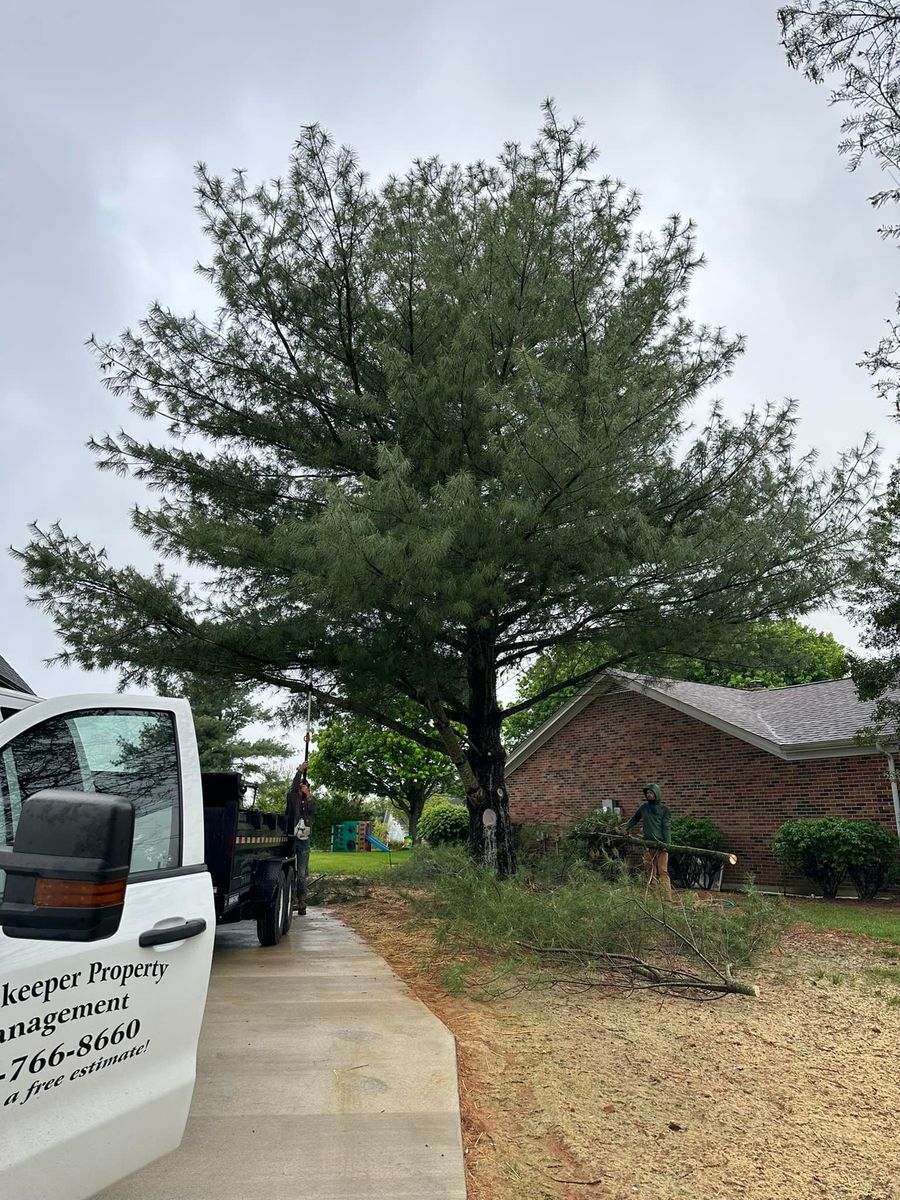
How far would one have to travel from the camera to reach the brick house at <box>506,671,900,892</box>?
15.6 m

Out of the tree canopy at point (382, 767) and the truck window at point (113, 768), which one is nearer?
the truck window at point (113, 768)

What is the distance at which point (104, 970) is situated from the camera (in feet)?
7.83

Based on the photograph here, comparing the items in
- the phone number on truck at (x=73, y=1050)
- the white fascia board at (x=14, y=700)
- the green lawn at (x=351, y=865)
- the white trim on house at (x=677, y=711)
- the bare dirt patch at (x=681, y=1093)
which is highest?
the white trim on house at (x=677, y=711)

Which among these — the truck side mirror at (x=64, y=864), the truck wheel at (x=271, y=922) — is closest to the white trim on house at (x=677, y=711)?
the truck wheel at (x=271, y=922)

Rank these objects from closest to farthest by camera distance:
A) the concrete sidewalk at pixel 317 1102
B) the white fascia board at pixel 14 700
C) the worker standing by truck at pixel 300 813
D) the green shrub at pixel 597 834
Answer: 1. the white fascia board at pixel 14 700
2. the concrete sidewalk at pixel 317 1102
3. the worker standing by truck at pixel 300 813
4. the green shrub at pixel 597 834

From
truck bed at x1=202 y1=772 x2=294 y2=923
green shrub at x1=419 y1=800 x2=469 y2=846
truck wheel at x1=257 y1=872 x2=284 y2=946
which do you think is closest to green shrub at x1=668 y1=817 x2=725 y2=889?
green shrub at x1=419 y1=800 x2=469 y2=846

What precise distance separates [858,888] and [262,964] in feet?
34.5

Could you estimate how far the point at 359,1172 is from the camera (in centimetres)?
355

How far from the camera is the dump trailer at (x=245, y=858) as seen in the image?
293 inches

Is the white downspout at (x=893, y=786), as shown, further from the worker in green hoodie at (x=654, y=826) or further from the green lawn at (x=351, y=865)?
the green lawn at (x=351, y=865)

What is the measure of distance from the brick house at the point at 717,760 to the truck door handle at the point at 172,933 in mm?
11996

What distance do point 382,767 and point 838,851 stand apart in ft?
84.4

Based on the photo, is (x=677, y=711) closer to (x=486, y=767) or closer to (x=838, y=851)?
(x=838, y=851)

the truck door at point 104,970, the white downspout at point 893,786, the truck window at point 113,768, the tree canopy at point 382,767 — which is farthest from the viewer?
the tree canopy at point 382,767
